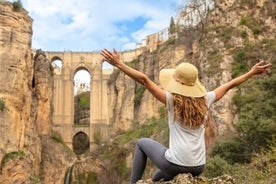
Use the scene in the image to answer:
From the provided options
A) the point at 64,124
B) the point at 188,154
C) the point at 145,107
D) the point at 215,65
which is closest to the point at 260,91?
the point at 215,65

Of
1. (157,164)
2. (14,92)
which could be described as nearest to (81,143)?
(14,92)

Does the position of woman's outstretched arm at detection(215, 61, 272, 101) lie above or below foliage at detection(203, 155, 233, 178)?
above

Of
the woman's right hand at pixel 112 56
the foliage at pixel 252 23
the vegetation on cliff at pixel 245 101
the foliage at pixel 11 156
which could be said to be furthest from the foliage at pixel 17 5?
the woman's right hand at pixel 112 56

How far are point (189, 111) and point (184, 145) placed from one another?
0.28 meters

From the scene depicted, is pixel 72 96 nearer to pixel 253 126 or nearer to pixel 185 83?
pixel 253 126

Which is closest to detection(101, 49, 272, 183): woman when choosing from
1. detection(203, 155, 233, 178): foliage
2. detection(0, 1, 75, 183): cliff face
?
detection(203, 155, 233, 178): foliage

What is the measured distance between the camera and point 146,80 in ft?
11.9

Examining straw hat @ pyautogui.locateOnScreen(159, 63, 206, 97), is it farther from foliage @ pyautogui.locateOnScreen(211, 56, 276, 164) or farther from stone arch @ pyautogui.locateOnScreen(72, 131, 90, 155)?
stone arch @ pyautogui.locateOnScreen(72, 131, 90, 155)

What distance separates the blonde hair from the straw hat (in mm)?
44

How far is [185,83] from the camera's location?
381cm

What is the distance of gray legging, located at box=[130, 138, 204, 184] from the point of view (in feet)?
12.1

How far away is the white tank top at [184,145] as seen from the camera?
3627 millimetres

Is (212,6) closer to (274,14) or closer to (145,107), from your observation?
(274,14)

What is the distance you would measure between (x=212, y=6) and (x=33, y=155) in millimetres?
14640
